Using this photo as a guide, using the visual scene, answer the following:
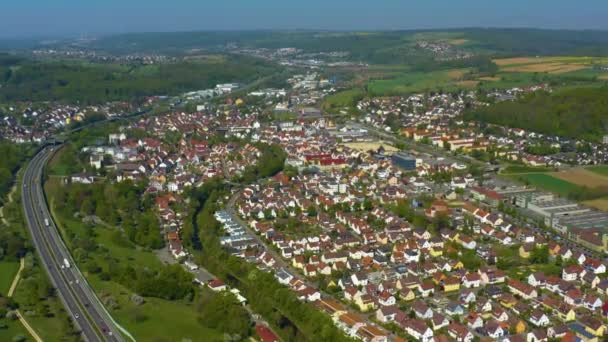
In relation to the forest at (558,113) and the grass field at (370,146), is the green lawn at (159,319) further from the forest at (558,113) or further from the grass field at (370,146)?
the forest at (558,113)

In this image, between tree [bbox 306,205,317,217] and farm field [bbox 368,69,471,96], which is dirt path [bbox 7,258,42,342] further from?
farm field [bbox 368,69,471,96]

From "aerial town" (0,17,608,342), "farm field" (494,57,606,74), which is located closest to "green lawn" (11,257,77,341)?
"aerial town" (0,17,608,342)

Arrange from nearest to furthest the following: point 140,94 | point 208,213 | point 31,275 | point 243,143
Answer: point 31,275 → point 208,213 → point 243,143 → point 140,94

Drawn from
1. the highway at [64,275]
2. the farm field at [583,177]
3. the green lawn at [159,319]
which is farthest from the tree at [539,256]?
the highway at [64,275]

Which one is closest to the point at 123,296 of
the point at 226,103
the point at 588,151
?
the point at 588,151

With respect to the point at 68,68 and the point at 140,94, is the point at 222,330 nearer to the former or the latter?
the point at 140,94
